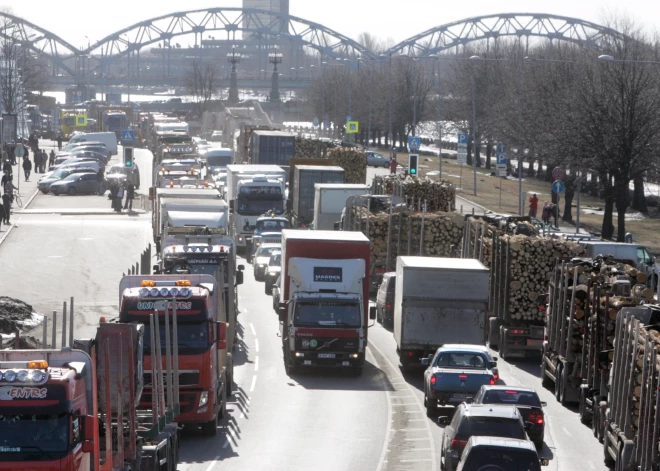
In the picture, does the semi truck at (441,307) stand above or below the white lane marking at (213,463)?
above

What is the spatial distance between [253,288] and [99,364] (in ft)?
97.4

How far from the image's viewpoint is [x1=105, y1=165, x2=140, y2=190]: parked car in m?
77.2

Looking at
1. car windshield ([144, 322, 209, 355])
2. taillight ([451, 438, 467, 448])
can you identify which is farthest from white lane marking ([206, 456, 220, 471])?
taillight ([451, 438, 467, 448])

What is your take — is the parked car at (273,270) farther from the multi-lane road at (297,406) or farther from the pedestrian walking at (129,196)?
the pedestrian walking at (129,196)

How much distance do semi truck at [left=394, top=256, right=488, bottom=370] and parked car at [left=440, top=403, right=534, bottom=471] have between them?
34.3ft

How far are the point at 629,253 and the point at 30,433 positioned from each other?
95.5ft

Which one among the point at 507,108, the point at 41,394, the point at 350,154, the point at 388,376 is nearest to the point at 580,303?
the point at 388,376

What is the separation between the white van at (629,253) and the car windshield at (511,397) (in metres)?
15.8

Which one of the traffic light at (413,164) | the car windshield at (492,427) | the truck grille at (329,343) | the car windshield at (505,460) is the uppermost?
the traffic light at (413,164)

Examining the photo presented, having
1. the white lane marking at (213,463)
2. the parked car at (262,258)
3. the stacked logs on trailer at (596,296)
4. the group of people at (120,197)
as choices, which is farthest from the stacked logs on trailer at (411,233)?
the group of people at (120,197)

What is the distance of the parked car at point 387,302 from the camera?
129 feet

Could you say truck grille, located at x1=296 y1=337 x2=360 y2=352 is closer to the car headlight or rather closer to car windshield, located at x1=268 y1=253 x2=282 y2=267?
the car headlight

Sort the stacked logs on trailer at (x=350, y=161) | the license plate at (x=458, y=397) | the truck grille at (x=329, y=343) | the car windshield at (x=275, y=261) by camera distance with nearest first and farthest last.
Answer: the license plate at (x=458, y=397)
the truck grille at (x=329, y=343)
the car windshield at (x=275, y=261)
the stacked logs on trailer at (x=350, y=161)

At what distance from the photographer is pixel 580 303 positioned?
28.0 meters
